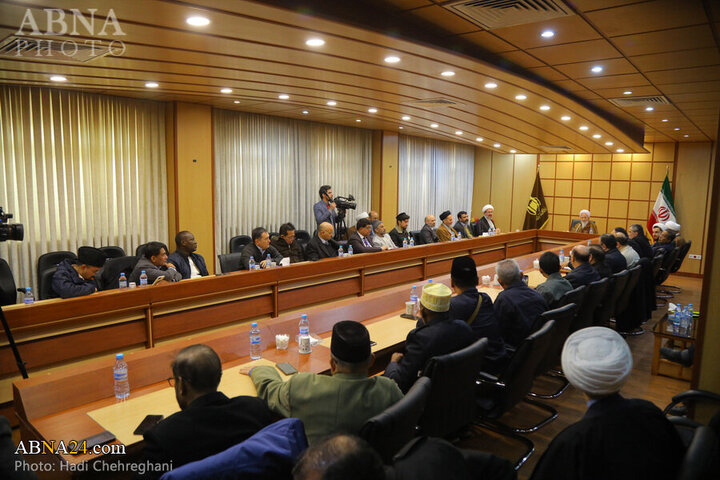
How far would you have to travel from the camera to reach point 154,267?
4508mm

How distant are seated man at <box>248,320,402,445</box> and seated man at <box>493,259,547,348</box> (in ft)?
5.64

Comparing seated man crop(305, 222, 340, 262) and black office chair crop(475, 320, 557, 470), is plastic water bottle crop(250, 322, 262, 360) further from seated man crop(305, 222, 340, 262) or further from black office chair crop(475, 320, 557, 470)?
seated man crop(305, 222, 340, 262)

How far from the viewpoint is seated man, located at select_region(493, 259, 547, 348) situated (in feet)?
11.5

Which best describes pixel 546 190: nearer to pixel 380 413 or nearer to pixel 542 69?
pixel 542 69

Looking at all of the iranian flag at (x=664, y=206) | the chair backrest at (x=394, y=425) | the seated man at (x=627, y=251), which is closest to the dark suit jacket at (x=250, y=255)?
the chair backrest at (x=394, y=425)

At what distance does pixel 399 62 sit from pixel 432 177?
838 cm

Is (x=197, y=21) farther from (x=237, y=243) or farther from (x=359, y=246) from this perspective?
(x=237, y=243)

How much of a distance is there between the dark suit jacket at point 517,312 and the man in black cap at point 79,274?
10.4 ft

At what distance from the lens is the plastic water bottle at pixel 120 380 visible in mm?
2561

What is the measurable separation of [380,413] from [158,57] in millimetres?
3561

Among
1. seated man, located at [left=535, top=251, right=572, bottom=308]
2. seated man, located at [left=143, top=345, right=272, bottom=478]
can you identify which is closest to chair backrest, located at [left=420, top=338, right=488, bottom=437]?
seated man, located at [left=143, top=345, right=272, bottom=478]

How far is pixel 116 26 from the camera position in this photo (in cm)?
314

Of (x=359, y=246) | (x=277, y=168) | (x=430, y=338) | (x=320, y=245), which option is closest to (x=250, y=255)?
(x=320, y=245)

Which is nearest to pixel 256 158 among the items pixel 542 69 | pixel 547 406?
pixel 542 69
